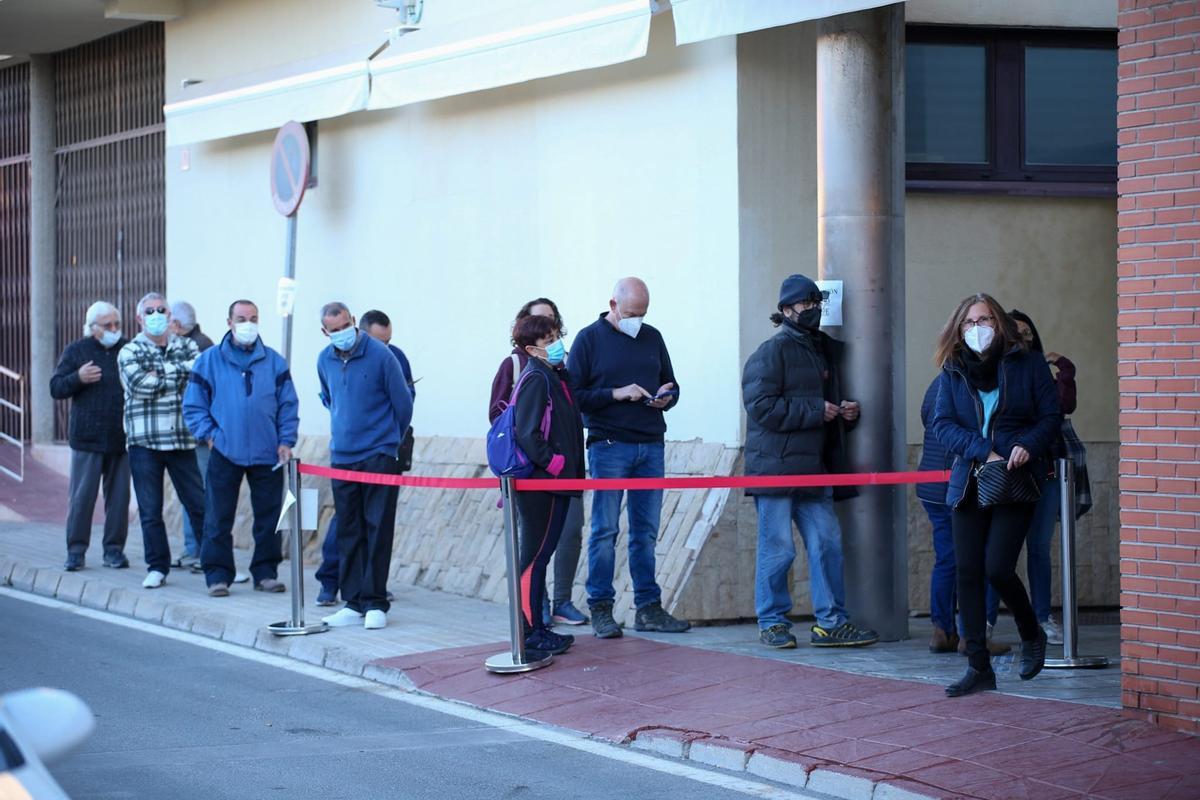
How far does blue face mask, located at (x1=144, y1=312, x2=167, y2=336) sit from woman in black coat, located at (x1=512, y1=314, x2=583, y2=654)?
4358mm

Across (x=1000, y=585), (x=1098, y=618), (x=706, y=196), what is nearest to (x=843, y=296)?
(x=706, y=196)

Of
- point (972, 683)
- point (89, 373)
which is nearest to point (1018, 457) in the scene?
point (972, 683)

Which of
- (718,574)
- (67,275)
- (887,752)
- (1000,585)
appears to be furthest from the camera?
(67,275)

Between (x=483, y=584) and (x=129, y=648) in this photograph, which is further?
(x=483, y=584)

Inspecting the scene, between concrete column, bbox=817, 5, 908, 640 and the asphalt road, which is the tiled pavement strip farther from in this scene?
concrete column, bbox=817, 5, 908, 640

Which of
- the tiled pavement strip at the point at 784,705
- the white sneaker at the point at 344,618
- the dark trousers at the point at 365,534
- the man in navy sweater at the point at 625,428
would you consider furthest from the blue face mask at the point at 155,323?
the man in navy sweater at the point at 625,428

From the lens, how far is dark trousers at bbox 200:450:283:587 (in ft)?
38.5

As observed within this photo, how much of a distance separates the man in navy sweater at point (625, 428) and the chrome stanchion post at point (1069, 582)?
92.7 inches

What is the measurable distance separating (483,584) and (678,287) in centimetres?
253

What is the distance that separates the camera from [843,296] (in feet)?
32.4

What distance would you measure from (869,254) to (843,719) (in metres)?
3.28

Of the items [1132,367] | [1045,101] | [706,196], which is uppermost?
[1045,101]

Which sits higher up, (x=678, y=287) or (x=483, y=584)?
(x=678, y=287)

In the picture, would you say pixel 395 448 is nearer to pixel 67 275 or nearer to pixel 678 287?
pixel 678 287
